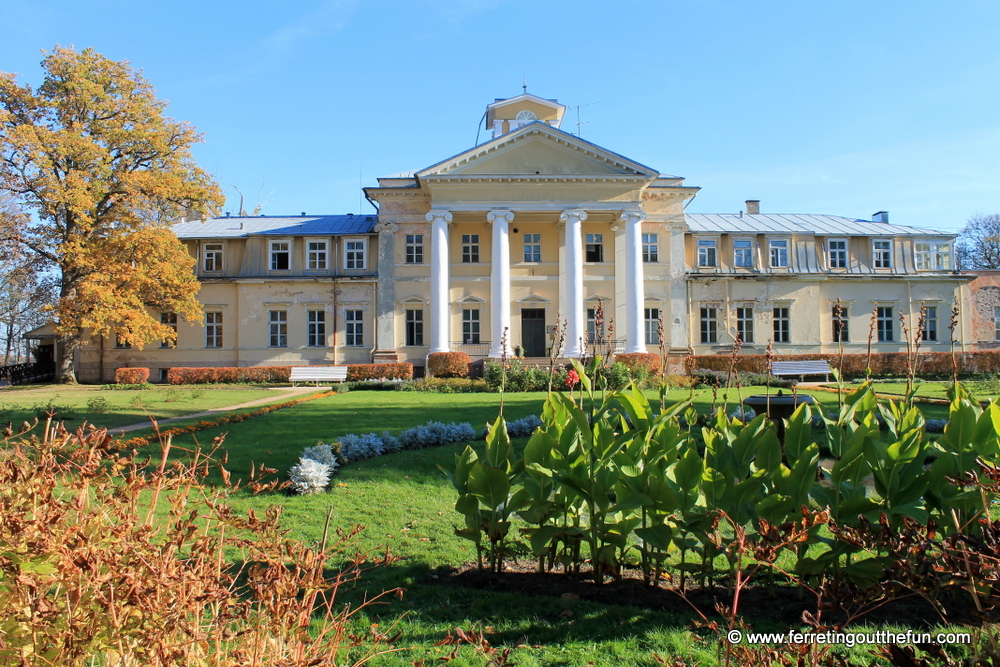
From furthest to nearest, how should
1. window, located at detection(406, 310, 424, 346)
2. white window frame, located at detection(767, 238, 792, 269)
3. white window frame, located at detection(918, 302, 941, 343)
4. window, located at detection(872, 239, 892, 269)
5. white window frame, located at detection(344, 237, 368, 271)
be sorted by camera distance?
window, located at detection(872, 239, 892, 269), white window frame, located at detection(918, 302, 941, 343), white window frame, located at detection(767, 238, 792, 269), white window frame, located at detection(344, 237, 368, 271), window, located at detection(406, 310, 424, 346)

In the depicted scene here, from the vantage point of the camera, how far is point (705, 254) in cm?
3272

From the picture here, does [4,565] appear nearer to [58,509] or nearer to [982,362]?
[58,509]

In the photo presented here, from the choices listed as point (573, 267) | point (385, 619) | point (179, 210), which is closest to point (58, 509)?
point (385, 619)

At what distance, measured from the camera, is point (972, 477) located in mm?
2332

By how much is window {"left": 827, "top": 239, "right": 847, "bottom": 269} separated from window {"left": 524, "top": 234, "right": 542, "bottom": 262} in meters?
15.5

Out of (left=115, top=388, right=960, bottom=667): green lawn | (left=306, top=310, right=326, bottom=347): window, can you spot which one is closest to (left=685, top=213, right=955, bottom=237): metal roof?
(left=306, top=310, right=326, bottom=347): window

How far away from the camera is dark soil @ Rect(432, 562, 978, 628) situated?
3.92 meters

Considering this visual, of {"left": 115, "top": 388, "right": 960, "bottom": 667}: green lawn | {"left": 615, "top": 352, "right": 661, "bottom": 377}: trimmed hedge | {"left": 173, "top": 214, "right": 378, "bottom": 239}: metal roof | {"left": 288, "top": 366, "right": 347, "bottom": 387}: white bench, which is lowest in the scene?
{"left": 115, "top": 388, "right": 960, "bottom": 667}: green lawn

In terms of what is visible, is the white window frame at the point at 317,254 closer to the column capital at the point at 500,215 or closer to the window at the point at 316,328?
the window at the point at 316,328

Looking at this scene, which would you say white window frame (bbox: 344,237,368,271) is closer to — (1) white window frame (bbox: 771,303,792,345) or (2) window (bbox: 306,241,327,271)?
(2) window (bbox: 306,241,327,271)

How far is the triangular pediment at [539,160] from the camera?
1119 inches

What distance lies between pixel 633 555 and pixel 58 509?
4.04 meters

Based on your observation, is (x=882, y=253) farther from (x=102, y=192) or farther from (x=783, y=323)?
(x=102, y=192)

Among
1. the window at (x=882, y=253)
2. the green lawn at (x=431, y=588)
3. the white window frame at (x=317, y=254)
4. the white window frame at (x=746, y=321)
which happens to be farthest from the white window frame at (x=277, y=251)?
the window at (x=882, y=253)
